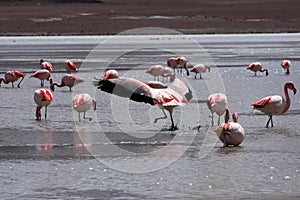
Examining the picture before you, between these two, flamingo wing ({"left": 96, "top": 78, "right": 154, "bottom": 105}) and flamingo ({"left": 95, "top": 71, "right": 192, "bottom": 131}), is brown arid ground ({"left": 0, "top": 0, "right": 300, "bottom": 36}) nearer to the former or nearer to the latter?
flamingo ({"left": 95, "top": 71, "right": 192, "bottom": 131})

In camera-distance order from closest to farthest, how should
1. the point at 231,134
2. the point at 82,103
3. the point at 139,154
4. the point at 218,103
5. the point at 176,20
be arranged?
the point at 139,154 → the point at 231,134 → the point at 218,103 → the point at 82,103 → the point at 176,20

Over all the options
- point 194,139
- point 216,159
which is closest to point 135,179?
point 216,159

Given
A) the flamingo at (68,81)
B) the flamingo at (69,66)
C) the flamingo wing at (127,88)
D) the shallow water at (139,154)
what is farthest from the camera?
the flamingo at (69,66)

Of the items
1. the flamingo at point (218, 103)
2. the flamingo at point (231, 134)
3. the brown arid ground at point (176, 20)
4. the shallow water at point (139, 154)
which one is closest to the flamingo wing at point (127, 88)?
the shallow water at point (139, 154)

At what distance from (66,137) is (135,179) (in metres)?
3.13

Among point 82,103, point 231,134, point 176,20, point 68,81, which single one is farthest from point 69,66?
point 176,20

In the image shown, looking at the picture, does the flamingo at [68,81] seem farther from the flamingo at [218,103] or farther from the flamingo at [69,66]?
the flamingo at [218,103]

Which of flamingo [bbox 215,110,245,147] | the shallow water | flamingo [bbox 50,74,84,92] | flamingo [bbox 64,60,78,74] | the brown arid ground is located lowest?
the shallow water

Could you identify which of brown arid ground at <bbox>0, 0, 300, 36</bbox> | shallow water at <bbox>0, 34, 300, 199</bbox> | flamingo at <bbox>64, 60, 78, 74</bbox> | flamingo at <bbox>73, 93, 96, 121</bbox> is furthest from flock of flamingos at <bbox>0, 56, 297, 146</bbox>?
brown arid ground at <bbox>0, 0, 300, 36</bbox>

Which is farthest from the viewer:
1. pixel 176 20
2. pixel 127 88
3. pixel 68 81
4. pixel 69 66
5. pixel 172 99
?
pixel 176 20

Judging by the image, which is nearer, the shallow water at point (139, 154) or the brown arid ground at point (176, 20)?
the shallow water at point (139, 154)

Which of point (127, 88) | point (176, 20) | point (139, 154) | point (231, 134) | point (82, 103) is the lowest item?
point (139, 154)

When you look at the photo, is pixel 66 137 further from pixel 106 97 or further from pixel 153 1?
pixel 153 1

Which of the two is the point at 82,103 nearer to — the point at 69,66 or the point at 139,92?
the point at 139,92
